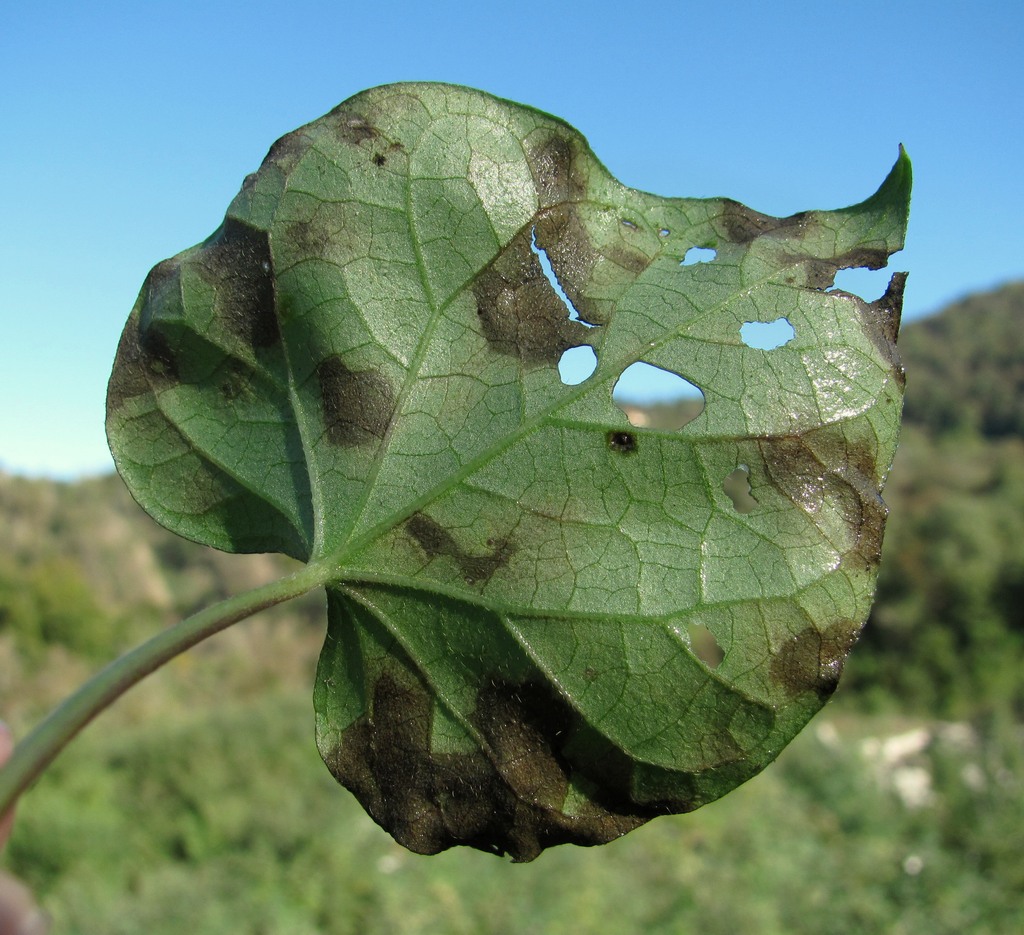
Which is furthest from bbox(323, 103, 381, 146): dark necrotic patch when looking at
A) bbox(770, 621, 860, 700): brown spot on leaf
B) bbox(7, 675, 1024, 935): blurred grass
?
bbox(7, 675, 1024, 935): blurred grass

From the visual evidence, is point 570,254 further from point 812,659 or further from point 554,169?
point 812,659

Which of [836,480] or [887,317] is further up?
[887,317]

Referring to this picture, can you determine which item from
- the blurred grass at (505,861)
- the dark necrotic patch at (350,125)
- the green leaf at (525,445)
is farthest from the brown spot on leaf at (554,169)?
the blurred grass at (505,861)

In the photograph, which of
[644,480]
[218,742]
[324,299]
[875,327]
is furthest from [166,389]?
[218,742]

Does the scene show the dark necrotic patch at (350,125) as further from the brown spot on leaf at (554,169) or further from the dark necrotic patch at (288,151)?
the brown spot on leaf at (554,169)

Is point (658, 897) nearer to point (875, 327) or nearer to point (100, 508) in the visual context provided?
point (875, 327)

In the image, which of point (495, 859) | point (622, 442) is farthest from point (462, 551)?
point (495, 859)

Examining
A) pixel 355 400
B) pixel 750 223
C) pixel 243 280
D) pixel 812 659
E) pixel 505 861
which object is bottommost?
pixel 505 861
